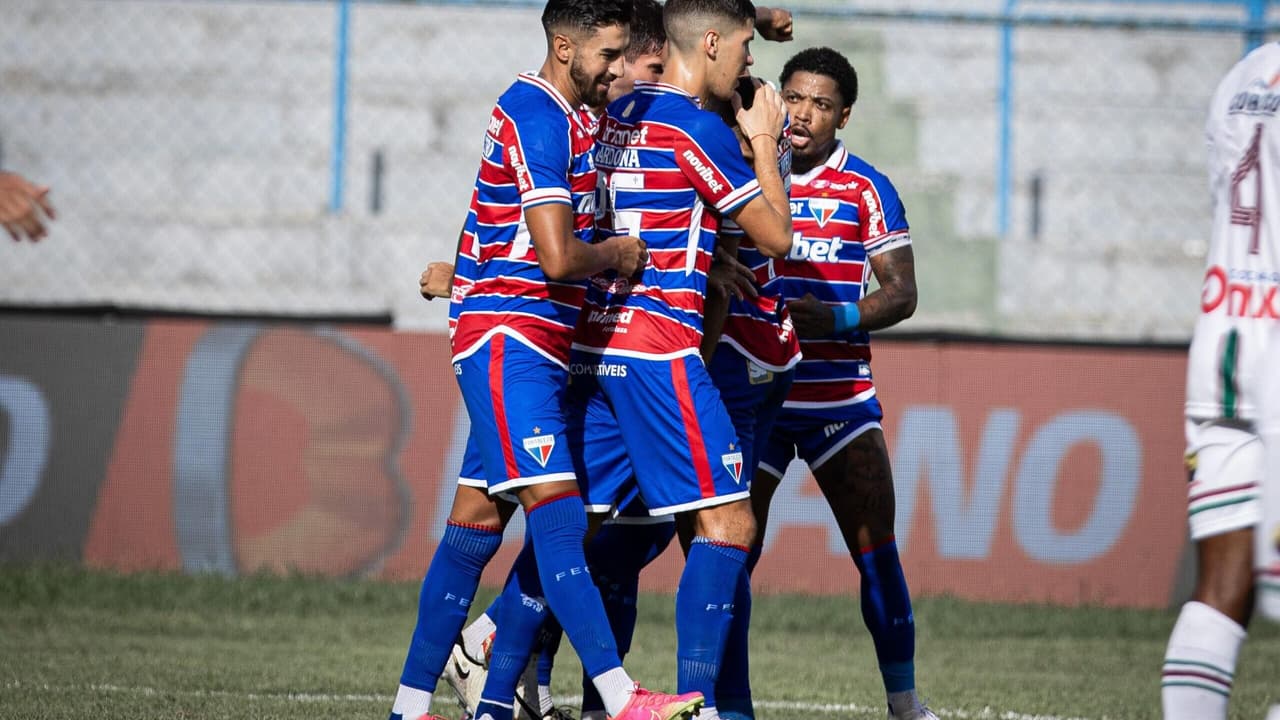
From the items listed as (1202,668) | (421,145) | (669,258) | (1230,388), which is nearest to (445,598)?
(669,258)

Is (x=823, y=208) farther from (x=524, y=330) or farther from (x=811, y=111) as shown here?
(x=524, y=330)

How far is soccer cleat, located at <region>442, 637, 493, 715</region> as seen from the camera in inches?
246

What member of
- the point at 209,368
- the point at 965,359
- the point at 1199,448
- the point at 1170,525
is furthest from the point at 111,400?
the point at 1199,448

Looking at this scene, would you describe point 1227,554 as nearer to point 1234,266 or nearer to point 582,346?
point 1234,266

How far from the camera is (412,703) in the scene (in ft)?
18.2

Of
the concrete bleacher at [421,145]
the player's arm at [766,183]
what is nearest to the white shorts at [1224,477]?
the player's arm at [766,183]

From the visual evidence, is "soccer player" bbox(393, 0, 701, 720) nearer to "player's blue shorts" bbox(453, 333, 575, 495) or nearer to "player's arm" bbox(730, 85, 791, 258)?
"player's blue shorts" bbox(453, 333, 575, 495)

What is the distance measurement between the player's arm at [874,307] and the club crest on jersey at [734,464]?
3.36 feet

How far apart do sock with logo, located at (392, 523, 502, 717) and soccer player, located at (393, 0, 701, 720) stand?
34 centimetres

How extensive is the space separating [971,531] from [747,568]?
4.86 metres

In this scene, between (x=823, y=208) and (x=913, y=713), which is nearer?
(x=913, y=713)

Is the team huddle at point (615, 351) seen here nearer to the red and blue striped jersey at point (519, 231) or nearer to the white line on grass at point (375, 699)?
the red and blue striped jersey at point (519, 231)

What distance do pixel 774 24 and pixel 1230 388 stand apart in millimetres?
2610

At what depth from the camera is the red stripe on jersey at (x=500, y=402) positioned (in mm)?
5297
